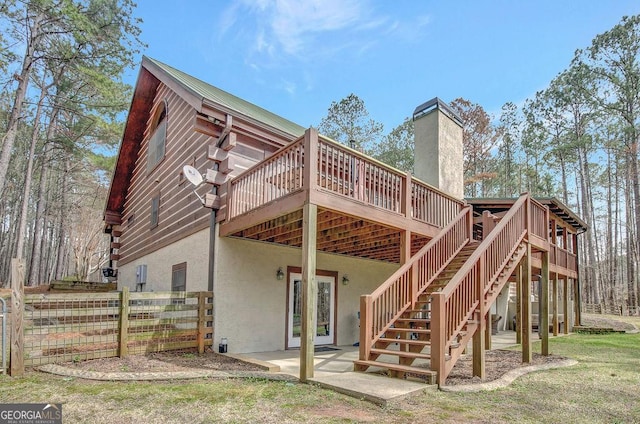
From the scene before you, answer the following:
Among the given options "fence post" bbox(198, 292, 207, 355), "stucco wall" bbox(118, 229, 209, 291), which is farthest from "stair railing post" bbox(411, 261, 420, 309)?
"stucco wall" bbox(118, 229, 209, 291)

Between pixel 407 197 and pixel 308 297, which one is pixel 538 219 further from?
pixel 308 297

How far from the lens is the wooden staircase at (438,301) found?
5.53m

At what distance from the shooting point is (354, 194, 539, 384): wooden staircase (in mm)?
5531

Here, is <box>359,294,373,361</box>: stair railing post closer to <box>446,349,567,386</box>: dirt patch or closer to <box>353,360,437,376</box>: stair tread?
<box>353,360,437,376</box>: stair tread

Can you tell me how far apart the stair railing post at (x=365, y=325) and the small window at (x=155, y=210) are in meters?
7.53

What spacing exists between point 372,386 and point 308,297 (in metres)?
1.38

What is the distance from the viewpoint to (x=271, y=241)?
907 cm

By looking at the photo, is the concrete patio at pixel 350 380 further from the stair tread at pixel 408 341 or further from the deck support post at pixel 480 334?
the deck support post at pixel 480 334

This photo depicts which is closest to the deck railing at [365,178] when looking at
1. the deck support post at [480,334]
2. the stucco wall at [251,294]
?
the deck support post at [480,334]

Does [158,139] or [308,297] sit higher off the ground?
[158,139]

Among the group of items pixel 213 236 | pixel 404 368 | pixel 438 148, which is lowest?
pixel 404 368

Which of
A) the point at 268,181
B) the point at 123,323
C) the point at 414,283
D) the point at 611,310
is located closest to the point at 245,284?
the point at 123,323

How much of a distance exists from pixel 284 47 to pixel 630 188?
79.7 feet

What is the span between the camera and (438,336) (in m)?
5.36
